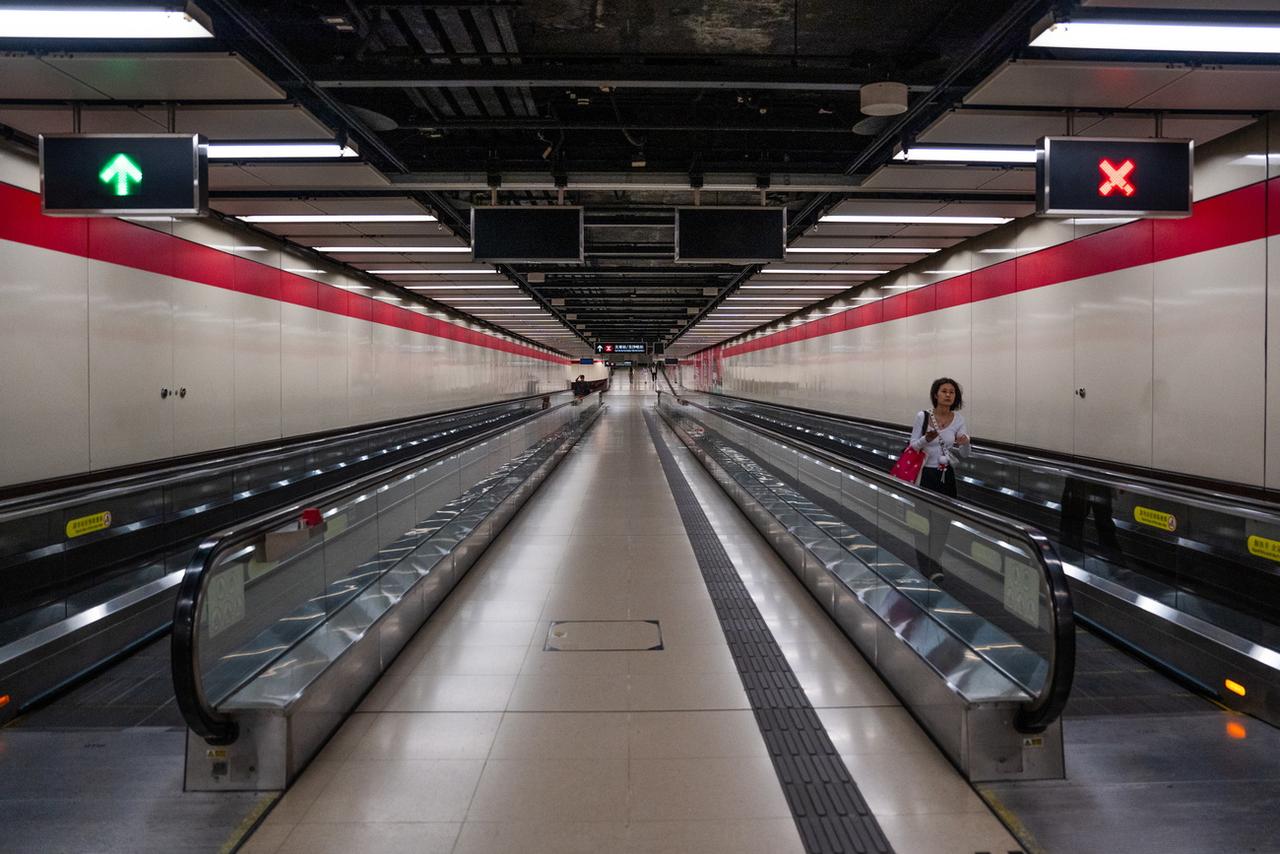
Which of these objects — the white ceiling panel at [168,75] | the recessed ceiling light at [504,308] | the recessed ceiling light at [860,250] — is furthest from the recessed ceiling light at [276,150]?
the recessed ceiling light at [504,308]

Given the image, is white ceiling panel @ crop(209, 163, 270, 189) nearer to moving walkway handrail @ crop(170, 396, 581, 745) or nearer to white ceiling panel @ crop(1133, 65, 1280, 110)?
moving walkway handrail @ crop(170, 396, 581, 745)

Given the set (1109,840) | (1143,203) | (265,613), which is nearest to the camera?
(1109,840)

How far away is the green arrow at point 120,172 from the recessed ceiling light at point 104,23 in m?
0.95

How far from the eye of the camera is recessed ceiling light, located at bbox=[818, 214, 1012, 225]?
9.70 metres

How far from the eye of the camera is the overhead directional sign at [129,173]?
525 cm

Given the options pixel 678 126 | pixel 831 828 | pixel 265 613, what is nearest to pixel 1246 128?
pixel 678 126

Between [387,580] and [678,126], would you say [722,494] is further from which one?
[387,580]

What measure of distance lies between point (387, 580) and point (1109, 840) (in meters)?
3.84

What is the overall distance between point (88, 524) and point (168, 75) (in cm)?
326

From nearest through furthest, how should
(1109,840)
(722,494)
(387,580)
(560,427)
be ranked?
(1109,840) → (387,580) → (722,494) → (560,427)

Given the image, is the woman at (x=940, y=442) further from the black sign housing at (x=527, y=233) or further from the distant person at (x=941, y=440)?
the black sign housing at (x=527, y=233)

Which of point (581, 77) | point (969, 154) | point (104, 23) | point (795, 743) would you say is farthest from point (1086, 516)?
point (104, 23)

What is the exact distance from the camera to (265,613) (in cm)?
333

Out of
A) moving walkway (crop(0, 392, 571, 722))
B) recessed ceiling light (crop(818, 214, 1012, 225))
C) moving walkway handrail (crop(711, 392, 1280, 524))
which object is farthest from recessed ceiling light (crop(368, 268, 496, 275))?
moving walkway handrail (crop(711, 392, 1280, 524))
